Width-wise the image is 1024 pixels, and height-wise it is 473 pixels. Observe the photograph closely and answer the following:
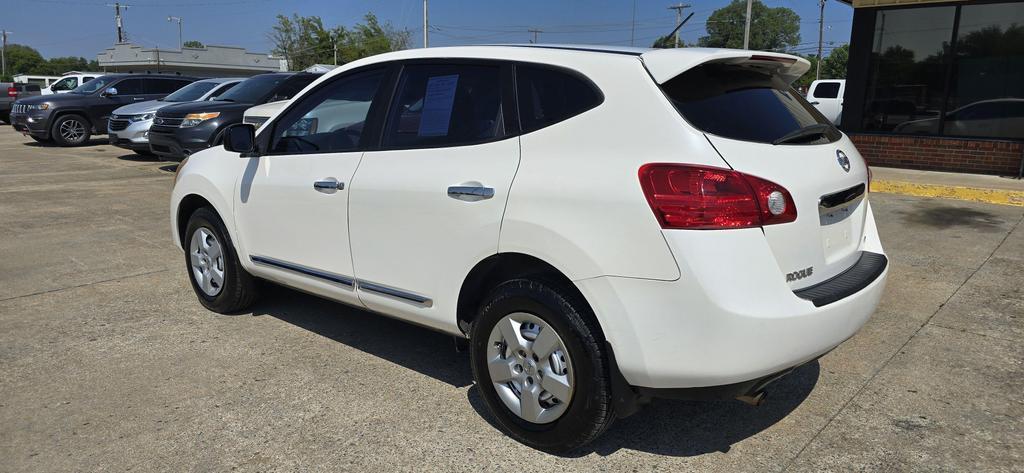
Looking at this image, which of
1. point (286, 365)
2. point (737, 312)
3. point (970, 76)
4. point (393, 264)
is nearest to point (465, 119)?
point (393, 264)

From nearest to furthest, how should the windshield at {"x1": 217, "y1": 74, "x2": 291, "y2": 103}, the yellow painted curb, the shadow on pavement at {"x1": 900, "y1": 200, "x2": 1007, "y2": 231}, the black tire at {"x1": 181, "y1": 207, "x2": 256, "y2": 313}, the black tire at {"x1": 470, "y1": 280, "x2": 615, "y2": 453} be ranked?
1. the black tire at {"x1": 470, "y1": 280, "x2": 615, "y2": 453}
2. the black tire at {"x1": 181, "y1": 207, "x2": 256, "y2": 313}
3. the shadow on pavement at {"x1": 900, "y1": 200, "x2": 1007, "y2": 231}
4. the yellow painted curb
5. the windshield at {"x1": 217, "y1": 74, "x2": 291, "y2": 103}

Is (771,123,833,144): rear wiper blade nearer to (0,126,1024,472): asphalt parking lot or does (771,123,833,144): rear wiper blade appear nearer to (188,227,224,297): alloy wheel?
(0,126,1024,472): asphalt parking lot

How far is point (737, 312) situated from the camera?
2.49 meters

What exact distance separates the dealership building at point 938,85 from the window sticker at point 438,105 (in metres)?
10.7

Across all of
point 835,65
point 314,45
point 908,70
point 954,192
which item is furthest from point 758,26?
point 954,192

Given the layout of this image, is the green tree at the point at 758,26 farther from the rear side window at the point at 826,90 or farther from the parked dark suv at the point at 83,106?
the parked dark suv at the point at 83,106

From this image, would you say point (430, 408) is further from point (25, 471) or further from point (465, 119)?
point (25, 471)

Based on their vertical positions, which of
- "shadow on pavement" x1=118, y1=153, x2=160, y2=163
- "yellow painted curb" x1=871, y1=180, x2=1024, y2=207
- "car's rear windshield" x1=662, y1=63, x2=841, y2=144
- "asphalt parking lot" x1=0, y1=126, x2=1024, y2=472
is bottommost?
"asphalt parking lot" x1=0, y1=126, x2=1024, y2=472

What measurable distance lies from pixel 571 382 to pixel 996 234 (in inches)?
245

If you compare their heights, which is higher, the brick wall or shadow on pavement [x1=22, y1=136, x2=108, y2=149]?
the brick wall

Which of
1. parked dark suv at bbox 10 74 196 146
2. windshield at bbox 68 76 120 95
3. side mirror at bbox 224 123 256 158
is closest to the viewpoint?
side mirror at bbox 224 123 256 158

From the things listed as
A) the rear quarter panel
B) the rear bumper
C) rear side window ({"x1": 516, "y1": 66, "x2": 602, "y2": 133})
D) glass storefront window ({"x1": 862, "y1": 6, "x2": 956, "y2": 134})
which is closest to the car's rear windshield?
the rear quarter panel

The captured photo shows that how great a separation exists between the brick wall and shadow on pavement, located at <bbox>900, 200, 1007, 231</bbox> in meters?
2.74

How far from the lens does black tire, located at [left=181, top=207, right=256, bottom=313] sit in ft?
15.1
